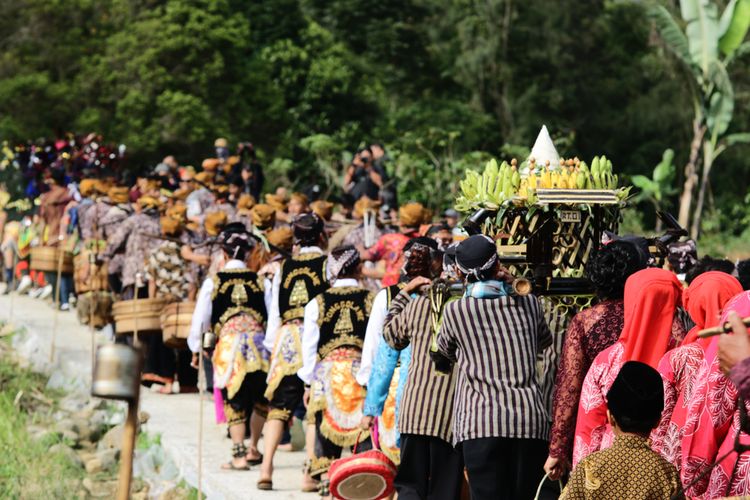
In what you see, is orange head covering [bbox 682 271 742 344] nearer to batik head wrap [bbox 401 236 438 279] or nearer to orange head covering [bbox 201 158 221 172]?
batik head wrap [bbox 401 236 438 279]

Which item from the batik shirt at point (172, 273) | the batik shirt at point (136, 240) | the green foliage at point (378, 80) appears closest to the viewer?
the batik shirt at point (172, 273)

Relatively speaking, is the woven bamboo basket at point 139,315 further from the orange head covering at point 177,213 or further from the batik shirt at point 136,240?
the batik shirt at point 136,240

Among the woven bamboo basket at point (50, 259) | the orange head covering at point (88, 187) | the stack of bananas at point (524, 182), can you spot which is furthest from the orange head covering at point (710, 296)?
the woven bamboo basket at point (50, 259)

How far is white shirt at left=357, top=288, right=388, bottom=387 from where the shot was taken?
8695mm

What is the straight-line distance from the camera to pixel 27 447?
14.0 meters

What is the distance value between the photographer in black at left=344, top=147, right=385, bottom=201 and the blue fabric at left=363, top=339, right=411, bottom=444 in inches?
333

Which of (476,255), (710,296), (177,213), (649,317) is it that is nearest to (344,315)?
(476,255)

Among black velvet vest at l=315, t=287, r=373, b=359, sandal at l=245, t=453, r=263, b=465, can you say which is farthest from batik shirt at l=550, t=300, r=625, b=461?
sandal at l=245, t=453, r=263, b=465

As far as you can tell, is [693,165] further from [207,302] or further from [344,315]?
[344,315]

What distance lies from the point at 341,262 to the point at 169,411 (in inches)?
192

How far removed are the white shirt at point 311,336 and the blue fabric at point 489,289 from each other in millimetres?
2672

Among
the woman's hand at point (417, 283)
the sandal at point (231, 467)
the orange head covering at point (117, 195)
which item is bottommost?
the sandal at point (231, 467)

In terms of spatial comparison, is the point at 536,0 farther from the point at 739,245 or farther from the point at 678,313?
the point at 678,313

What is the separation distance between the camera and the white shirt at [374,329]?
8.70 m
